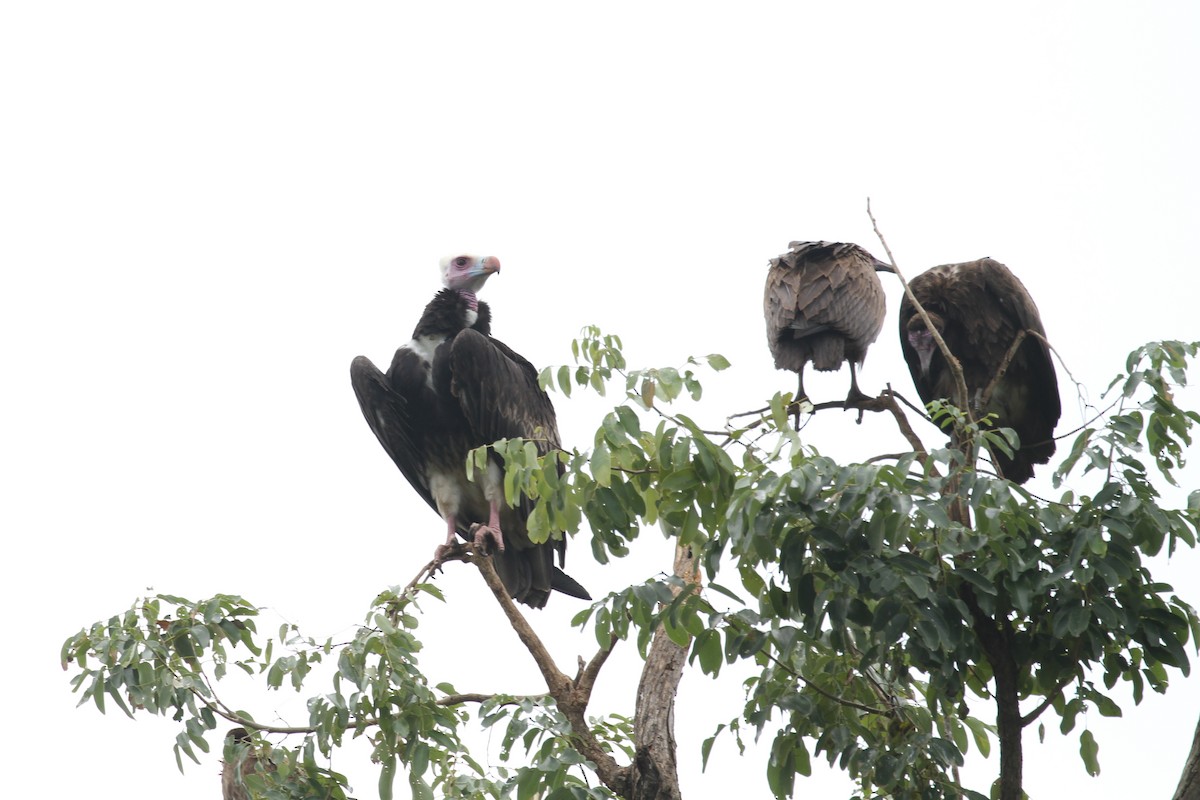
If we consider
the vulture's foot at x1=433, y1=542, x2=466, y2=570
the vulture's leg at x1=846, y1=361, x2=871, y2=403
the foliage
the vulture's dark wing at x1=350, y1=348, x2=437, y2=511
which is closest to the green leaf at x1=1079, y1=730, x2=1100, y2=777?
the foliage

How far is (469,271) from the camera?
7.32m

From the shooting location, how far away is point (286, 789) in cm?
404

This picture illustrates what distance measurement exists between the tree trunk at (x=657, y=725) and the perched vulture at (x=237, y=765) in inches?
45.5

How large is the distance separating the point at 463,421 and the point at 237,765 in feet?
8.83

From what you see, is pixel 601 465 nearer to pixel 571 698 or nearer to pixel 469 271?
pixel 571 698

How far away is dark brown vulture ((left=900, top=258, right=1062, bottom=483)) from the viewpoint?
5852 mm

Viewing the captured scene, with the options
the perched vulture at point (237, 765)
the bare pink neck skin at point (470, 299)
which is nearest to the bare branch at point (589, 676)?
the perched vulture at point (237, 765)

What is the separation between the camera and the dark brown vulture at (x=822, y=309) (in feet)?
17.7

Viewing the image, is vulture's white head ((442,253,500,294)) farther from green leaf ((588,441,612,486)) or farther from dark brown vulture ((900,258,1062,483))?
green leaf ((588,441,612,486))

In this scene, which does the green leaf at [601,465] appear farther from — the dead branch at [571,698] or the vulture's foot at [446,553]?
the vulture's foot at [446,553]

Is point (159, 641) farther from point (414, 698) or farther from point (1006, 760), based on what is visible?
point (1006, 760)

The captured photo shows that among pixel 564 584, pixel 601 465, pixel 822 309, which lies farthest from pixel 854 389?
pixel 601 465

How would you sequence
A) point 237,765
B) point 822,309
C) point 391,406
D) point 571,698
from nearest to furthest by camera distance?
point 237,765 → point 571,698 → point 822,309 → point 391,406

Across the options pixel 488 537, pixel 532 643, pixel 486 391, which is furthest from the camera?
pixel 486 391
